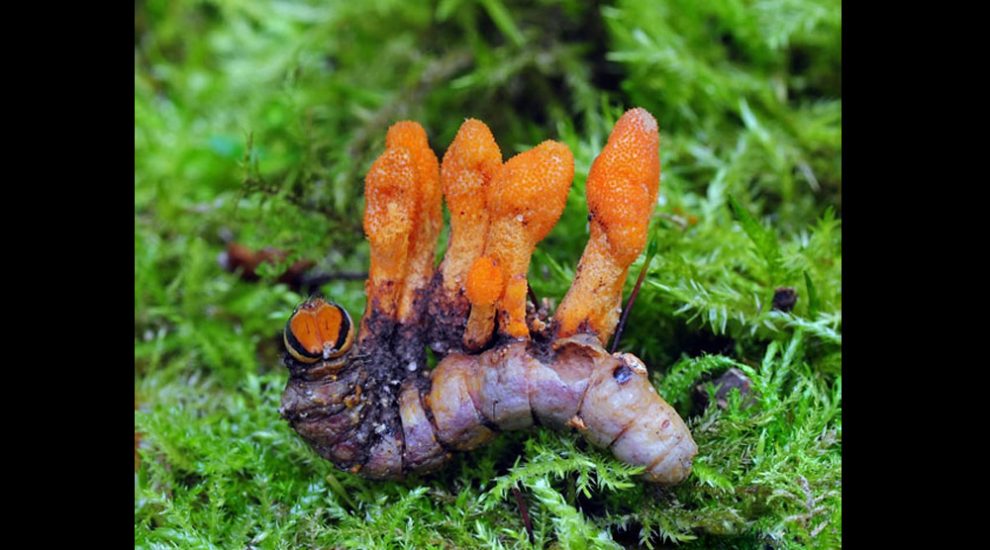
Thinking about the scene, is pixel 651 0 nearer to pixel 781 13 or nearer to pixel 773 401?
pixel 781 13

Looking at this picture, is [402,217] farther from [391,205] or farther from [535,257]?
[535,257]

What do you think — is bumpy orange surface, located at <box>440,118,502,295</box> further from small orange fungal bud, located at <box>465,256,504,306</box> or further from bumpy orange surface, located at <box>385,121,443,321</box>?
small orange fungal bud, located at <box>465,256,504,306</box>

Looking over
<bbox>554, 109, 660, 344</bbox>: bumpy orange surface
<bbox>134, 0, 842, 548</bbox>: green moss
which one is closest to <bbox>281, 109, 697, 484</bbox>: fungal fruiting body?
<bbox>554, 109, 660, 344</bbox>: bumpy orange surface

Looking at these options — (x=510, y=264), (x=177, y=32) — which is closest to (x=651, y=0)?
(x=510, y=264)

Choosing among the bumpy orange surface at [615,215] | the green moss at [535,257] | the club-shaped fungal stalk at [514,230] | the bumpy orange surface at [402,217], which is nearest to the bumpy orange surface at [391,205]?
the bumpy orange surface at [402,217]

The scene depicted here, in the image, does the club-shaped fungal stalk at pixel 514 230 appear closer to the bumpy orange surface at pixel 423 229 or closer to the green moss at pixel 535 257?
the bumpy orange surface at pixel 423 229

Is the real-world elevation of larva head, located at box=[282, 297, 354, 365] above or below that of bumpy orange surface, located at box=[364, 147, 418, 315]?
below
